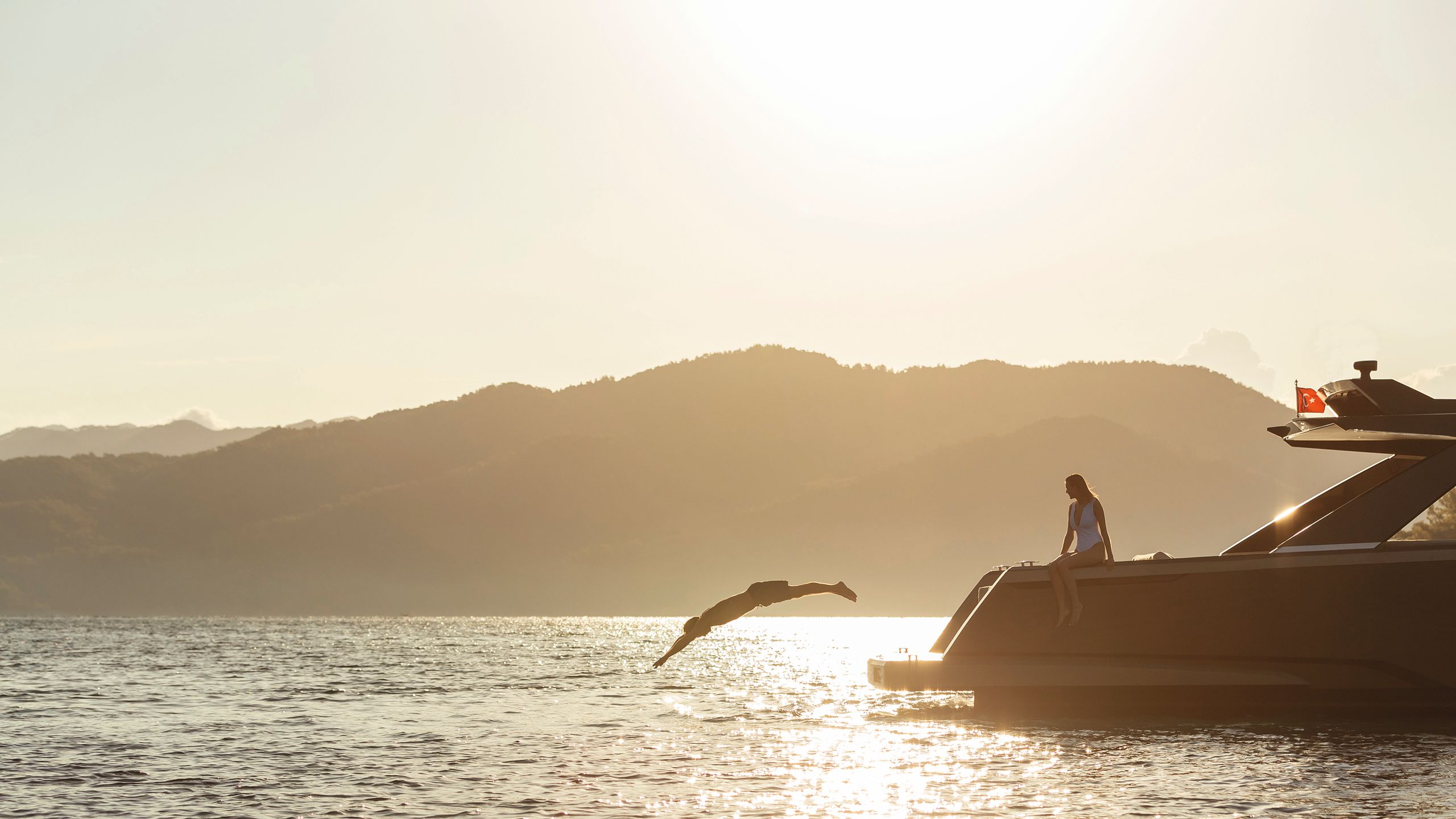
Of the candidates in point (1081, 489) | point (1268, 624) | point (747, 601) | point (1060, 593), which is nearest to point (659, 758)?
point (747, 601)

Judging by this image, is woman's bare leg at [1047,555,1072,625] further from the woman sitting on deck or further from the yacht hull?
the yacht hull

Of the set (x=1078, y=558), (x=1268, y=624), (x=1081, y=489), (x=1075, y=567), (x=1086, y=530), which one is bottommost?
(x=1268, y=624)

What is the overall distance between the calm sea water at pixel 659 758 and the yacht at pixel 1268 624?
431mm

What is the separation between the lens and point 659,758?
48.4 feet

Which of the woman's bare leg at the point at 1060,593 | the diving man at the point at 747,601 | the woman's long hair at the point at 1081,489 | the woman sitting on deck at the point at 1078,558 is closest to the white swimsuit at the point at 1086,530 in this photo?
the woman sitting on deck at the point at 1078,558

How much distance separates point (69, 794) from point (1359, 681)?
14347 millimetres

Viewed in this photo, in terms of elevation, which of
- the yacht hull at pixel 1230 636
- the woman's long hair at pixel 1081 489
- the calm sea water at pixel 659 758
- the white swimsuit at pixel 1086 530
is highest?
the woman's long hair at pixel 1081 489

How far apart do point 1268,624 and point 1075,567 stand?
241 cm

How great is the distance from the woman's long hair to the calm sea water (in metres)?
2.78

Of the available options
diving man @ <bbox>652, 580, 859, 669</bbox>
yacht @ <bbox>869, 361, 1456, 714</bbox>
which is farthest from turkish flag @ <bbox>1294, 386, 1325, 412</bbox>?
diving man @ <bbox>652, 580, 859, 669</bbox>

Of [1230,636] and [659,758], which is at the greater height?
[1230,636]

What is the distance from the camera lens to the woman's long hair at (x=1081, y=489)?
16298 mm

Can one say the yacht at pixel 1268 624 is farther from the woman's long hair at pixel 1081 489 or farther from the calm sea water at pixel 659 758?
the woman's long hair at pixel 1081 489

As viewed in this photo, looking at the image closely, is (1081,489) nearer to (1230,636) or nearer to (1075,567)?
(1075,567)
